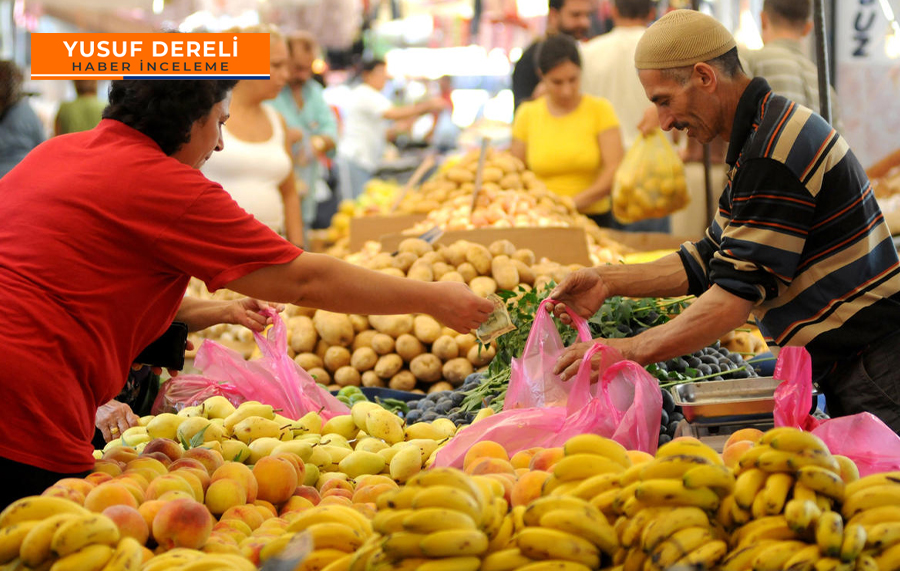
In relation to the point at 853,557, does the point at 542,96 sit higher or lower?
higher

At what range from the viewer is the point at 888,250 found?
2.32 meters

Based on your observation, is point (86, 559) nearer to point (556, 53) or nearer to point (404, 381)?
point (404, 381)

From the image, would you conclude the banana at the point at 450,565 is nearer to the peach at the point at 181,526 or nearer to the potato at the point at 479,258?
the peach at the point at 181,526

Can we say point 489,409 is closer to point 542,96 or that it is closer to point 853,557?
point 853,557

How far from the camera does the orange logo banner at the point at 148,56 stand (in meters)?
2.21

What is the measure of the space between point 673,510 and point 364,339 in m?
2.68

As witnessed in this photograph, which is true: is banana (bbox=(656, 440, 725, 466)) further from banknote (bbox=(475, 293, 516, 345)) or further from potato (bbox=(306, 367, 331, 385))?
potato (bbox=(306, 367, 331, 385))

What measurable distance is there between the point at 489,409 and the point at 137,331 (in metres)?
1.05

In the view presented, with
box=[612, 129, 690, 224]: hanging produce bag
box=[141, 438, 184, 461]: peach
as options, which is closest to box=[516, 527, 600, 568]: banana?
box=[141, 438, 184, 461]: peach

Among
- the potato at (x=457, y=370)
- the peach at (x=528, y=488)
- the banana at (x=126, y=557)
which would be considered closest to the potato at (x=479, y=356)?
the potato at (x=457, y=370)

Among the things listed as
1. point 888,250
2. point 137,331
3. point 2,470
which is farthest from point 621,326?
point 2,470

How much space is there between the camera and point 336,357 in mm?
3908

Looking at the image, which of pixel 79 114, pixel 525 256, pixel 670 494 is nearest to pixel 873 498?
pixel 670 494

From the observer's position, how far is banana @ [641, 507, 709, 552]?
133 centimetres
